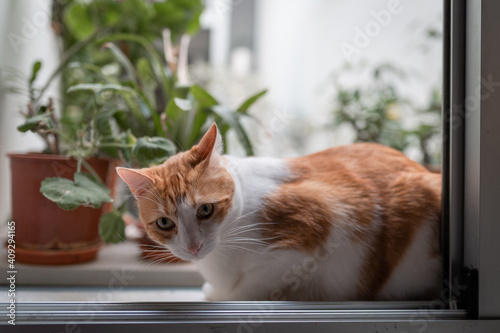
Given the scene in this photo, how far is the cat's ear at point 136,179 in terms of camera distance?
31.5 inches

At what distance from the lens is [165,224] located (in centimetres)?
83

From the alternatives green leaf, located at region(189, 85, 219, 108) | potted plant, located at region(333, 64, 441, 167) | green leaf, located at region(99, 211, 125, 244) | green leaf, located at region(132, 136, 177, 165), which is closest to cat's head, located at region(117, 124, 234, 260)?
green leaf, located at region(132, 136, 177, 165)

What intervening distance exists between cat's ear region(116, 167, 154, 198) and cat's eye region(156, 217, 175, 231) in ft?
0.23

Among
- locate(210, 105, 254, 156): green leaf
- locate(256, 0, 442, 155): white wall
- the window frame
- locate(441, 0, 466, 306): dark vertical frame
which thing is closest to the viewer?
the window frame

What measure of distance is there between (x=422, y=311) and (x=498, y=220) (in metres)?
0.23

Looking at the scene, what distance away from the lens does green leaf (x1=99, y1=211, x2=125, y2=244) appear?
1.04 metres

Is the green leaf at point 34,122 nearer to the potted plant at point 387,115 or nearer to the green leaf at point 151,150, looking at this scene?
the green leaf at point 151,150

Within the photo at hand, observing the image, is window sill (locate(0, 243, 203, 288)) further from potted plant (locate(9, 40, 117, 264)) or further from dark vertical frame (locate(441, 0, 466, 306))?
dark vertical frame (locate(441, 0, 466, 306))

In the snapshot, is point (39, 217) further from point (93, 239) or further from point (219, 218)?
→ point (219, 218)

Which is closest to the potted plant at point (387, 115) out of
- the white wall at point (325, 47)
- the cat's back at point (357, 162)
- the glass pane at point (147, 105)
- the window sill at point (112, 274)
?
the glass pane at point (147, 105)

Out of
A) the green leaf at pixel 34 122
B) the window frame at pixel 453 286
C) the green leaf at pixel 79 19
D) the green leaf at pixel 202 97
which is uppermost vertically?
the green leaf at pixel 79 19

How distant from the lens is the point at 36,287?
40.0 inches

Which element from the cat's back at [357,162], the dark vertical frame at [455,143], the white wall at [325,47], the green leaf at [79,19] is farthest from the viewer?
the white wall at [325,47]

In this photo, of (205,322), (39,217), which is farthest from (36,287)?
(205,322)
